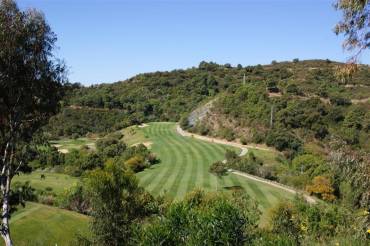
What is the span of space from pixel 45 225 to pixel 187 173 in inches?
1050

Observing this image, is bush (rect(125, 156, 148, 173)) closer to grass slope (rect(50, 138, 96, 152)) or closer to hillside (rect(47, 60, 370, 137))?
grass slope (rect(50, 138, 96, 152))

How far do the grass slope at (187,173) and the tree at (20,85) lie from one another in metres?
21.4

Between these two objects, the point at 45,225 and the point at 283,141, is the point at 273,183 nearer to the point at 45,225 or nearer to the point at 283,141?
the point at 283,141

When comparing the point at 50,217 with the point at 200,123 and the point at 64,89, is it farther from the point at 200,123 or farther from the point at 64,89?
the point at 200,123

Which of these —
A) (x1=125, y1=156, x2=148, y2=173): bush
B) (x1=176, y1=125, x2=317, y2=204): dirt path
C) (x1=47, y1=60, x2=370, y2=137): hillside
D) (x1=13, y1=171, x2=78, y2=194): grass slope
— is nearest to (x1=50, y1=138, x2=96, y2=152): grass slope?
(x1=47, y1=60, x2=370, y2=137): hillside

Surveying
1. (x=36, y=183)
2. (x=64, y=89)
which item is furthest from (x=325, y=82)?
(x=64, y=89)

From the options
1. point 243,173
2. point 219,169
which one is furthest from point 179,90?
point 219,169

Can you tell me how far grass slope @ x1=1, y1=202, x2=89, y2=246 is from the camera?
91.7 ft

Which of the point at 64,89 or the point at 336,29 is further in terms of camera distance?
the point at 64,89

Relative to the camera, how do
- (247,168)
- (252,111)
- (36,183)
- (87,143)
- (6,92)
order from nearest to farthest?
1. (6,92)
2. (36,183)
3. (247,168)
4. (252,111)
5. (87,143)

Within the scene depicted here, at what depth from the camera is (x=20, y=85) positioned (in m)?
15.2

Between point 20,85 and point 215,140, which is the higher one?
point 20,85

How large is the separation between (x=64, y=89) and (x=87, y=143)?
191 ft

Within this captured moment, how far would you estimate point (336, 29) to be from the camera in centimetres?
1299
